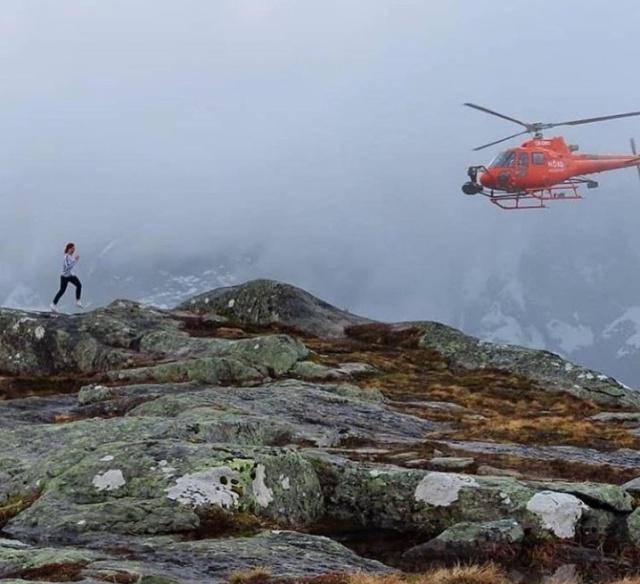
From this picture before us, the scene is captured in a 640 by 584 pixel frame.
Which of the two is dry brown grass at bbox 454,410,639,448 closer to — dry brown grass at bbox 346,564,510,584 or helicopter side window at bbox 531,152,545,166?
dry brown grass at bbox 346,564,510,584

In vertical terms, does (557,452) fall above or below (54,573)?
below

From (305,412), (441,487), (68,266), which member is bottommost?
(305,412)

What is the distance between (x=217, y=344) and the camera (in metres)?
43.6

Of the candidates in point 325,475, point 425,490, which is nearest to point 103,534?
point 325,475

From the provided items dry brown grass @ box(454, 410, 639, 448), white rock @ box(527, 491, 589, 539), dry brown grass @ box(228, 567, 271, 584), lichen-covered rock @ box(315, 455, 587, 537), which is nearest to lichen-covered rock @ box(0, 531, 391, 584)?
dry brown grass @ box(228, 567, 271, 584)

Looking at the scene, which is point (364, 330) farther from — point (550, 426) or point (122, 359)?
point (550, 426)

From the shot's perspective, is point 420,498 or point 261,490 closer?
point 261,490

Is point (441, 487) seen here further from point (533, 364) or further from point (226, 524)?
point (533, 364)

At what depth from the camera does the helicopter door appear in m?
70.1

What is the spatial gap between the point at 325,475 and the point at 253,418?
6046 millimetres

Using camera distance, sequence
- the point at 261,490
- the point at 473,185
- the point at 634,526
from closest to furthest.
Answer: the point at 634,526 < the point at 261,490 < the point at 473,185

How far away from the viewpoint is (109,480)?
1545 centimetres

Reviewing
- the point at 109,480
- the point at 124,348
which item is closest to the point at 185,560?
the point at 109,480

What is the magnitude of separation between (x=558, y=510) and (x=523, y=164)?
5839 centimetres
